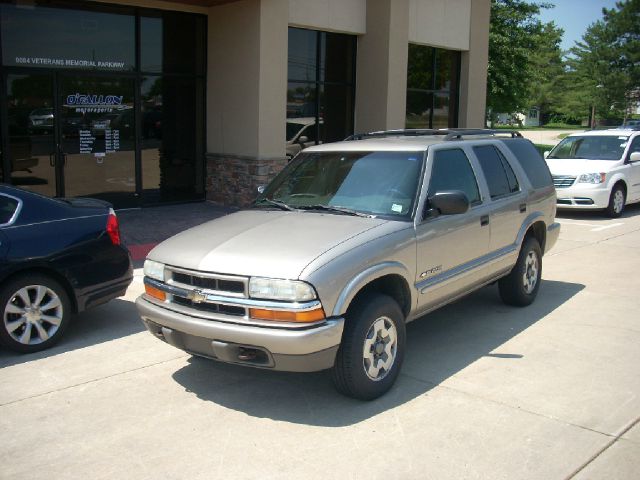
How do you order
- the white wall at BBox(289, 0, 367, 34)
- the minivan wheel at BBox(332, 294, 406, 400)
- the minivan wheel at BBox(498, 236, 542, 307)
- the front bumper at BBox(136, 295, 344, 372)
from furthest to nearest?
the white wall at BBox(289, 0, 367, 34) < the minivan wheel at BBox(498, 236, 542, 307) < the minivan wheel at BBox(332, 294, 406, 400) < the front bumper at BBox(136, 295, 344, 372)

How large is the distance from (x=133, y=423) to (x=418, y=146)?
10.3 feet

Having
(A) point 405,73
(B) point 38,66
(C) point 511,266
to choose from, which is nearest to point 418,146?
(C) point 511,266

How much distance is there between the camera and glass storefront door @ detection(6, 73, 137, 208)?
38.4ft

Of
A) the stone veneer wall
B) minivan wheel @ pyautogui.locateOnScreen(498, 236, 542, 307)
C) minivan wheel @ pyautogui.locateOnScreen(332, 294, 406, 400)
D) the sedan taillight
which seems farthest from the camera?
the stone veneer wall

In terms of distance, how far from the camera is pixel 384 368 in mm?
5008

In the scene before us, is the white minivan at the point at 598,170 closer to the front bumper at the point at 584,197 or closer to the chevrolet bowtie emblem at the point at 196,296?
the front bumper at the point at 584,197

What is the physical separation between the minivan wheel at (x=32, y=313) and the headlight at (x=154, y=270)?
1.31 m

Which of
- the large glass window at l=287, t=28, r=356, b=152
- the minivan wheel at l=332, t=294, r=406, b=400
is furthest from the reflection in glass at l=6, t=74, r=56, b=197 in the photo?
the minivan wheel at l=332, t=294, r=406, b=400

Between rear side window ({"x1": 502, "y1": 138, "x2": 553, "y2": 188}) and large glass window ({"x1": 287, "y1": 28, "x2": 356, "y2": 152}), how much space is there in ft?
25.0

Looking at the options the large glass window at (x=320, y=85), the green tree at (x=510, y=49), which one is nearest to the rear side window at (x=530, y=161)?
the large glass window at (x=320, y=85)

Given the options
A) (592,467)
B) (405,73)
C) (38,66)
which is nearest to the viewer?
(592,467)

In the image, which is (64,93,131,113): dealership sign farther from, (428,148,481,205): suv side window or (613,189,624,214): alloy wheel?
(613,189,624,214): alloy wheel

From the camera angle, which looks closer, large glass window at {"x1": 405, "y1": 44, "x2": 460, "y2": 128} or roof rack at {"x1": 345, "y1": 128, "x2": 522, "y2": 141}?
roof rack at {"x1": 345, "y1": 128, "x2": 522, "y2": 141}

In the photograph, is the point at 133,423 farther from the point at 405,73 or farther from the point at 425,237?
the point at 405,73
